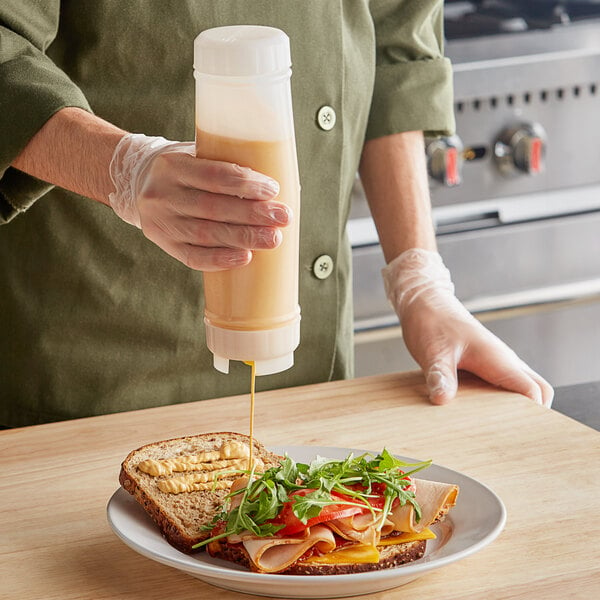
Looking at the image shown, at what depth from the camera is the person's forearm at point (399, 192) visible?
177 centimetres

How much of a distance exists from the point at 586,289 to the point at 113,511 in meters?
1.91

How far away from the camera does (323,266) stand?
5.62 feet

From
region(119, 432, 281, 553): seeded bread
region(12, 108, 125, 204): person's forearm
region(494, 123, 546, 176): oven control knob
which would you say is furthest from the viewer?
region(494, 123, 546, 176): oven control knob

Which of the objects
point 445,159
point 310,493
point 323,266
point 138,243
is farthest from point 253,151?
point 445,159

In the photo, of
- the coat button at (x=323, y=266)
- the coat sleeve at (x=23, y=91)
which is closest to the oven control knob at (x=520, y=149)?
the coat button at (x=323, y=266)

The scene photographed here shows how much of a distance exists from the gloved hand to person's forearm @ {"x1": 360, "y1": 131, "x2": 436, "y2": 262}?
4 cm

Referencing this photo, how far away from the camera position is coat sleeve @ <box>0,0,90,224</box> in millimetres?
1280

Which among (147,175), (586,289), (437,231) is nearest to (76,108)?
(147,175)

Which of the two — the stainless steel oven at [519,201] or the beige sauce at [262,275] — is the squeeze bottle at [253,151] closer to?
the beige sauce at [262,275]

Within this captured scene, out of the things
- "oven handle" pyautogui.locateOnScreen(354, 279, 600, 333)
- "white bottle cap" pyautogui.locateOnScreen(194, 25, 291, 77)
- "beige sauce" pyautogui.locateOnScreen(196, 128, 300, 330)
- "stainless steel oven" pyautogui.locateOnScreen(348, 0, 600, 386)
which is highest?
"white bottle cap" pyautogui.locateOnScreen(194, 25, 291, 77)

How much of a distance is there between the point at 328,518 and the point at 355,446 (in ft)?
1.07

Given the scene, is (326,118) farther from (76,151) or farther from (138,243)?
(76,151)

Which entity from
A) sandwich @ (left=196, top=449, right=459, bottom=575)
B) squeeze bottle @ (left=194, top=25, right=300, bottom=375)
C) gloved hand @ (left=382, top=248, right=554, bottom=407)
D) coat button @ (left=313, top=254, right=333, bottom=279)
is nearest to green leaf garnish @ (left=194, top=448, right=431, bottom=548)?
sandwich @ (left=196, top=449, right=459, bottom=575)

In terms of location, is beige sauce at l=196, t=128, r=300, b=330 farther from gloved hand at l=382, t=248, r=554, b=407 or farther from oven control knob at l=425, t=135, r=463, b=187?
oven control knob at l=425, t=135, r=463, b=187
